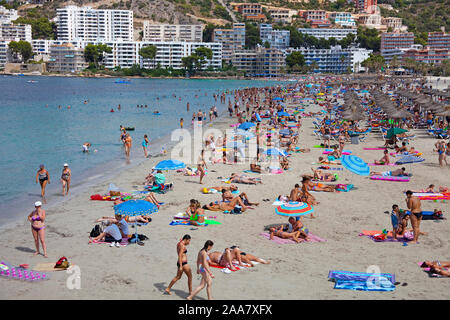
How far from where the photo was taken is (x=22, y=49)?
490ft

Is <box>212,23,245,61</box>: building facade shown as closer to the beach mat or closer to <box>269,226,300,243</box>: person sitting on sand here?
<box>269,226,300,243</box>: person sitting on sand

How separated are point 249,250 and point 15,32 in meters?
173

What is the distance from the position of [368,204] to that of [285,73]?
13117 centimetres

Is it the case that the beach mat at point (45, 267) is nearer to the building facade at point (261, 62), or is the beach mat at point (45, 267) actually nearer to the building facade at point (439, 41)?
the building facade at point (261, 62)

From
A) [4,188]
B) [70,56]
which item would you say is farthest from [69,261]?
[70,56]

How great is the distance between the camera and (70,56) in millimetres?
146000

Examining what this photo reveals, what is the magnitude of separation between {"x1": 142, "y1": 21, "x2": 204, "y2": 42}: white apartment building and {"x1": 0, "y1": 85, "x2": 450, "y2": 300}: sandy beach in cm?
15675

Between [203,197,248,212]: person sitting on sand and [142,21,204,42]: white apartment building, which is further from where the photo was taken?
[142,21,204,42]: white apartment building

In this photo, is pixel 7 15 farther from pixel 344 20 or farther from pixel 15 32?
pixel 344 20

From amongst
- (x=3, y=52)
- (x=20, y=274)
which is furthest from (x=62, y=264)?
(x=3, y=52)

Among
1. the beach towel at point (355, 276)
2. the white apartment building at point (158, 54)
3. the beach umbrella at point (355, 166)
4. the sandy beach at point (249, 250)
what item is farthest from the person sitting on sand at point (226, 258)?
the white apartment building at point (158, 54)

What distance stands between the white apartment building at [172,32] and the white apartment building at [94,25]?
6.60 metres

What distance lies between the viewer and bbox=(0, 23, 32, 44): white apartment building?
164m

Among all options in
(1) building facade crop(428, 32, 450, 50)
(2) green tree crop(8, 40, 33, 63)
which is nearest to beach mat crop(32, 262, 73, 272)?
(1) building facade crop(428, 32, 450, 50)
